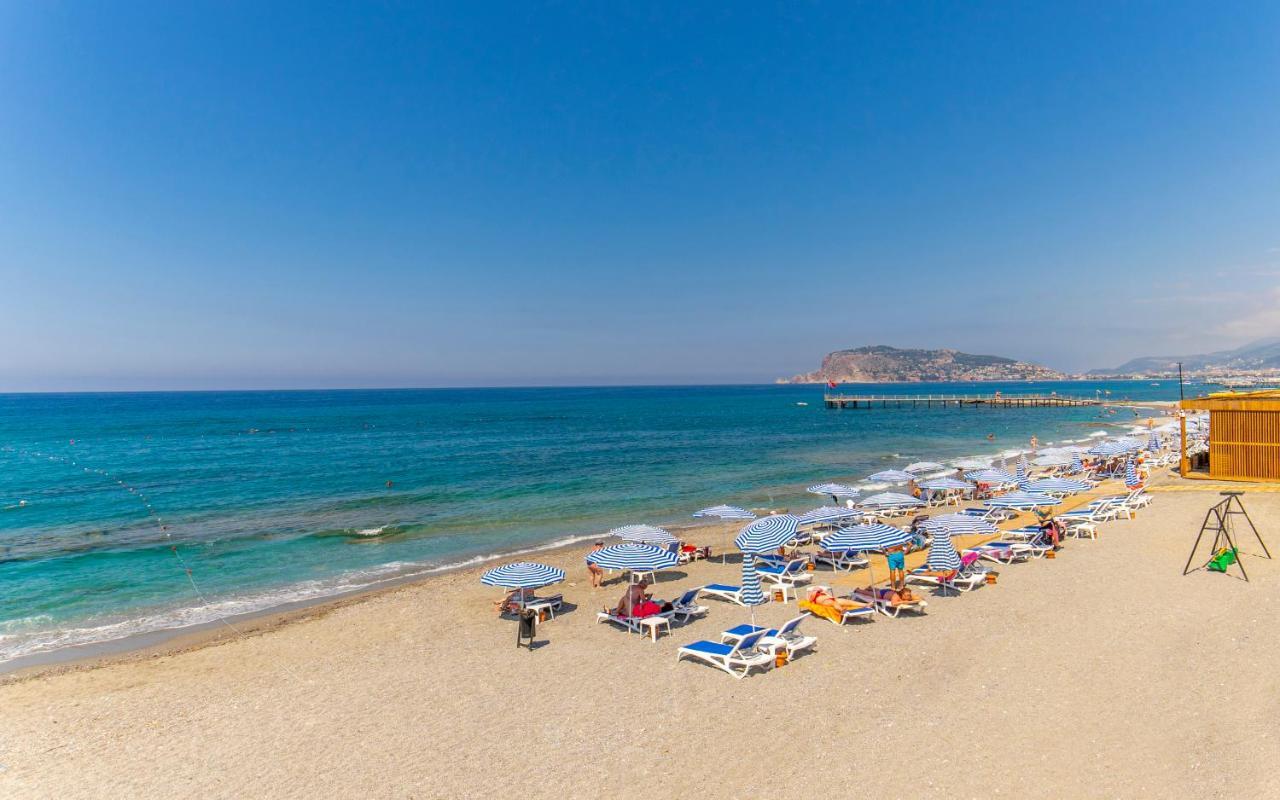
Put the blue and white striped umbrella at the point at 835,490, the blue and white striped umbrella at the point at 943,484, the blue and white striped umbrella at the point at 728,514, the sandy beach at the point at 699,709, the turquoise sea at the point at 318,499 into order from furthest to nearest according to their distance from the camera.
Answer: the blue and white striped umbrella at the point at 943,484
the blue and white striped umbrella at the point at 835,490
the blue and white striped umbrella at the point at 728,514
the turquoise sea at the point at 318,499
the sandy beach at the point at 699,709

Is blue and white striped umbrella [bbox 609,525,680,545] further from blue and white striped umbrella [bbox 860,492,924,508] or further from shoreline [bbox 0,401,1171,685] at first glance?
blue and white striped umbrella [bbox 860,492,924,508]

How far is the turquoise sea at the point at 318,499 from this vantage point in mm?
15852

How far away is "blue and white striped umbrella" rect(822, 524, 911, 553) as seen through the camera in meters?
13.4

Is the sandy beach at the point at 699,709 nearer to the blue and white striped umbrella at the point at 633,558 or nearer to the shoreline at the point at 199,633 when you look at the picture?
the shoreline at the point at 199,633

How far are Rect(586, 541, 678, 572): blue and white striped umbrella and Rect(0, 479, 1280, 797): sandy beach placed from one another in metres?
1.46

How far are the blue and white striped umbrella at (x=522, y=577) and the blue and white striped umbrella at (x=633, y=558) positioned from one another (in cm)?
124

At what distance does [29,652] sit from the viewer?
40.0ft

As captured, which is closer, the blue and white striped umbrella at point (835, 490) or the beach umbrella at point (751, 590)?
the beach umbrella at point (751, 590)

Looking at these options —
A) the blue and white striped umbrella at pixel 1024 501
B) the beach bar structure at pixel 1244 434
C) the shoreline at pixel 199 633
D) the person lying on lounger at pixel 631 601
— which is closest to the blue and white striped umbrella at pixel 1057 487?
the blue and white striped umbrella at pixel 1024 501

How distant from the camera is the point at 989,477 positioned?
24.7 metres

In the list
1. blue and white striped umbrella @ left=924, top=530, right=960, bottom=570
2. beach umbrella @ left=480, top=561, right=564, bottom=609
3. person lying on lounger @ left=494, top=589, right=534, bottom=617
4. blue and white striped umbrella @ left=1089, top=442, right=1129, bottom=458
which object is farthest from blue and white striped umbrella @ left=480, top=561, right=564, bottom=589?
blue and white striped umbrella @ left=1089, top=442, right=1129, bottom=458

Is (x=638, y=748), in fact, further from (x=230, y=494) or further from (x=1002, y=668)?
(x=230, y=494)

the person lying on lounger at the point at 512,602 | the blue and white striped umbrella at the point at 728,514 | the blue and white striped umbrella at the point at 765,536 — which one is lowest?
the person lying on lounger at the point at 512,602

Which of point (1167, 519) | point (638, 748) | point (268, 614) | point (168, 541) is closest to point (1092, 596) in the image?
point (1167, 519)
